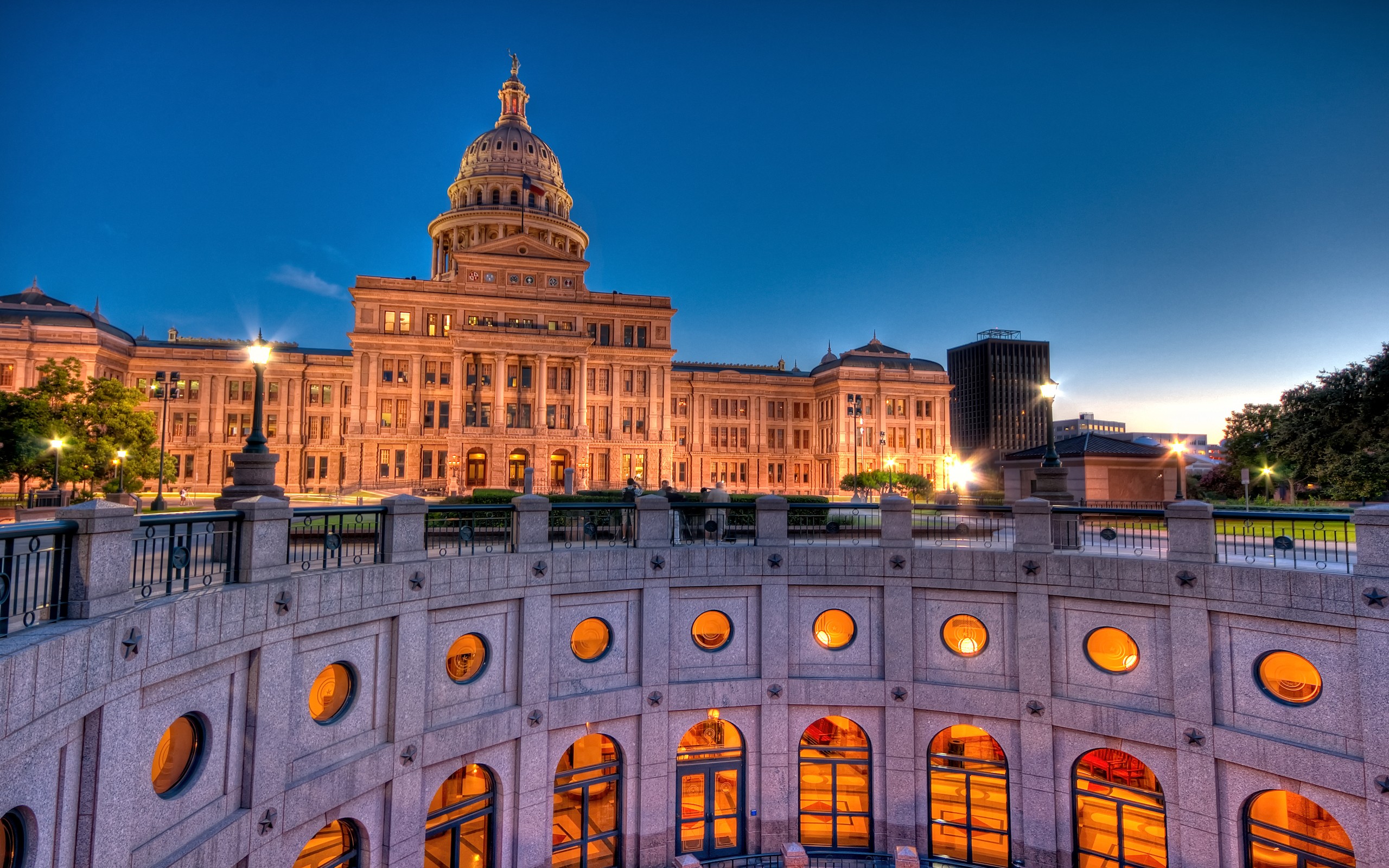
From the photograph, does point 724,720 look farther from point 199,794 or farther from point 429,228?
point 429,228

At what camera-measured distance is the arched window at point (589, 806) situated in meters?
14.2

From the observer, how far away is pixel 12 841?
20.1ft

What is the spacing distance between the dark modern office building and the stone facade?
16560 centimetres

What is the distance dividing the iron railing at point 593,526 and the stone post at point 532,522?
40 cm

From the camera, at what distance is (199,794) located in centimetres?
853

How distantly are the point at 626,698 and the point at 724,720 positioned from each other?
2.44m

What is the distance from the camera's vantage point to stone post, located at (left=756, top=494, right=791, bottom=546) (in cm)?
1528

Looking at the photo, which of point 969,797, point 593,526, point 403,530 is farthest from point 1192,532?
point 403,530

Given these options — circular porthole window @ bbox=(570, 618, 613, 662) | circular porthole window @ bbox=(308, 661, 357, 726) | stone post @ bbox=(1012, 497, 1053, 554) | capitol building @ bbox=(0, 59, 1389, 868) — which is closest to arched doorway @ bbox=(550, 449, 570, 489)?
capitol building @ bbox=(0, 59, 1389, 868)

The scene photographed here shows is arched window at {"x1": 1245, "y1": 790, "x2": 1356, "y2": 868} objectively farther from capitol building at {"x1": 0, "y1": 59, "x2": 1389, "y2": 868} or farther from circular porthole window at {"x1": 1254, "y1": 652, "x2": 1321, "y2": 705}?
circular porthole window at {"x1": 1254, "y1": 652, "x2": 1321, "y2": 705}

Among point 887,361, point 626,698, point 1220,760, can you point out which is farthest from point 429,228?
point 1220,760

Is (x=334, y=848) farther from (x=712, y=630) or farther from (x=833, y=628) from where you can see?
(x=833, y=628)

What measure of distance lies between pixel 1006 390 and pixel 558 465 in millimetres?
141408

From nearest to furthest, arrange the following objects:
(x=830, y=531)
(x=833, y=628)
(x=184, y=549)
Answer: (x=184, y=549) → (x=833, y=628) → (x=830, y=531)
